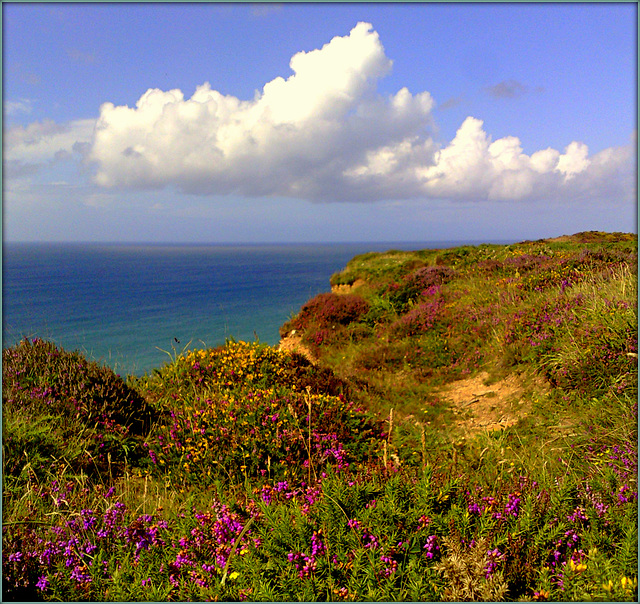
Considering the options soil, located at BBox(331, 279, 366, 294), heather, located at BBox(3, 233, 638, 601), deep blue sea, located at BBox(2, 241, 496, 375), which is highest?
soil, located at BBox(331, 279, 366, 294)

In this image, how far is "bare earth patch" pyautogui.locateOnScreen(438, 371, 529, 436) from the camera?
732cm

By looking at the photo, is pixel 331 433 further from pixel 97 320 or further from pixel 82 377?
pixel 97 320

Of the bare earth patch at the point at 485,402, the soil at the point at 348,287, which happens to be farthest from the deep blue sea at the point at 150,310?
the bare earth patch at the point at 485,402

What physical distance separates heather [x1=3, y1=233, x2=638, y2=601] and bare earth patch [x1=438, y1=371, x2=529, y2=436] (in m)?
0.05

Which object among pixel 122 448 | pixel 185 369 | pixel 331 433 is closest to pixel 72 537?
pixel 122 448

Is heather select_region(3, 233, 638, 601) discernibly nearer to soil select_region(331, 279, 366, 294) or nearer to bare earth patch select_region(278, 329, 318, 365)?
bare earth patch select_region(278, 329, 318, 365)

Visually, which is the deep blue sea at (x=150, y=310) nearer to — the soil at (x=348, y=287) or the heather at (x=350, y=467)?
the heather at (x=350, y=467)

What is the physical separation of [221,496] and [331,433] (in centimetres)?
201

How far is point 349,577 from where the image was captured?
2500 millimetres

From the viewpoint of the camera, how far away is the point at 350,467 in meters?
4.63

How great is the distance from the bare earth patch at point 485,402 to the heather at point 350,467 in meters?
0.05

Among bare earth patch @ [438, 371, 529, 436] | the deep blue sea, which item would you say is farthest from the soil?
bare earth patch @ [438, 371, 529, 436]

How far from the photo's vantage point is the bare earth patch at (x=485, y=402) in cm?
732

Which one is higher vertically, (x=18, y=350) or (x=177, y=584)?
(x=18, y=350)
